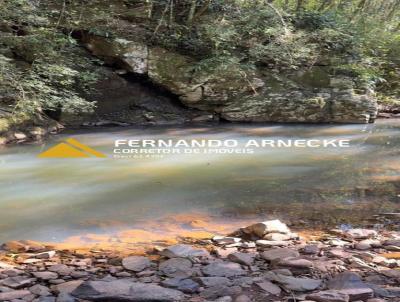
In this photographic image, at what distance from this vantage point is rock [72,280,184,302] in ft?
6.63

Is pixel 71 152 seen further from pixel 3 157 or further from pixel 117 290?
pixel 117 290

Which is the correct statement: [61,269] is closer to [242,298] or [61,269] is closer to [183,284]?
[183,284]

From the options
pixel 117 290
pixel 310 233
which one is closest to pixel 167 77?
pixel 310 233

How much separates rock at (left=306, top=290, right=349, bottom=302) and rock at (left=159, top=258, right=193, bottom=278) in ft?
2.28

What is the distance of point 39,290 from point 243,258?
1165 mm

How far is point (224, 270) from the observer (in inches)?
95.4

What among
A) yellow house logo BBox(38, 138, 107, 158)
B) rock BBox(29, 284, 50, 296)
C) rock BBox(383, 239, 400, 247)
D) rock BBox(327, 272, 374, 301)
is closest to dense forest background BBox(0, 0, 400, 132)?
yellow house logo BBox(38, 138, 107, 158)

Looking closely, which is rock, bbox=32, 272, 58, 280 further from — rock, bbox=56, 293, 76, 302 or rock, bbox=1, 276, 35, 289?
rock, bbox=56, 293, 76, 302

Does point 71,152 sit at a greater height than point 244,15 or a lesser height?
lesser

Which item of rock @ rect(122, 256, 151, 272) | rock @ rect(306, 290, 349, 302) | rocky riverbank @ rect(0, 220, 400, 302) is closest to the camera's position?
rock @ rect(306, 290, 349, 302)

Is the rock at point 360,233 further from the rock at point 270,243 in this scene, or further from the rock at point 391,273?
the rock at point 391,273

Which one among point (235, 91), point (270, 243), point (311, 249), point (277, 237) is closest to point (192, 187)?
point (277, 237)

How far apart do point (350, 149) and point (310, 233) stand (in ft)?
13.9

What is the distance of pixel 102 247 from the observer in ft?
10.3
